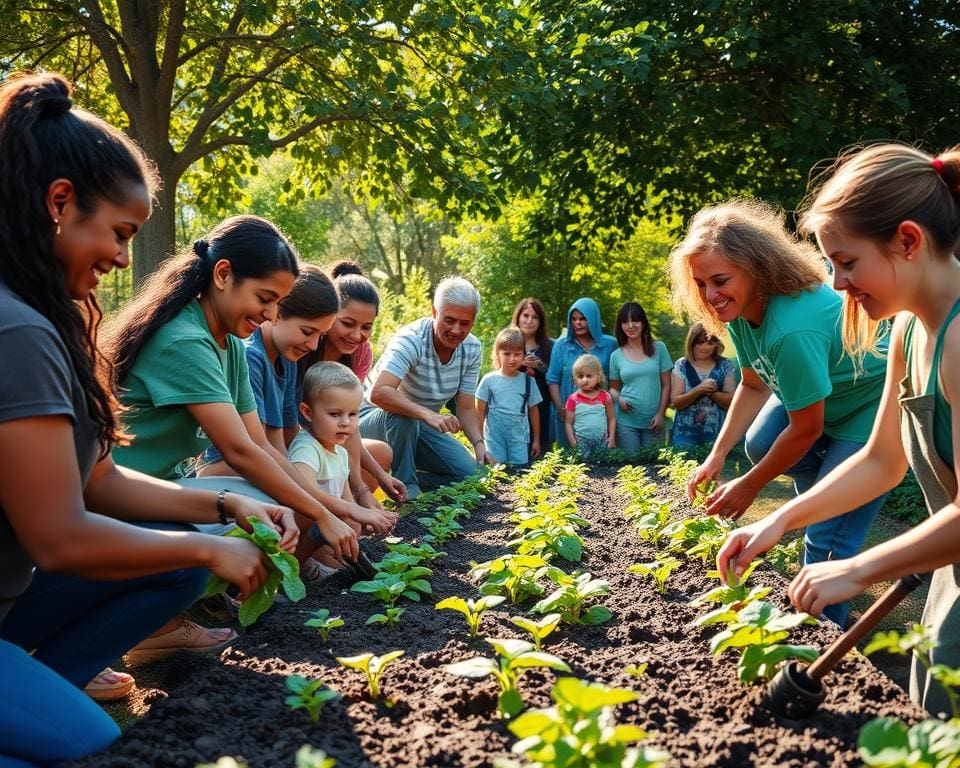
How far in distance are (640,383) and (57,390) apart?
7.27 metres

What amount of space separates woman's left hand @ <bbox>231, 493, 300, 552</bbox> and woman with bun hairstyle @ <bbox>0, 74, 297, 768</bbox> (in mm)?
256

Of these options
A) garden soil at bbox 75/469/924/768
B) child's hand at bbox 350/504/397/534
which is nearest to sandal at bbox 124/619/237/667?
garden soil at bbox 75/469/924/768

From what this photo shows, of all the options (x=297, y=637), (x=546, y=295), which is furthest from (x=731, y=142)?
(x=297, y=637)

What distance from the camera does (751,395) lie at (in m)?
4.24

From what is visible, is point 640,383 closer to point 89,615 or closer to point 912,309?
point 912,309

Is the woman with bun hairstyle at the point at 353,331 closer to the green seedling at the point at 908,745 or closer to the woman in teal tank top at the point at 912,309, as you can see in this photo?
the woman in teal tank top at the point at 912,309

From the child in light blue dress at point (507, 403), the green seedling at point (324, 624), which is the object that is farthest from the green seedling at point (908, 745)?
the child in light blue dress at point (507, 403)

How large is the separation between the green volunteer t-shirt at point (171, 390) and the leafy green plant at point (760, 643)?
1916mm

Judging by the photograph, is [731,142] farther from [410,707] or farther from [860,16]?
[410,707]

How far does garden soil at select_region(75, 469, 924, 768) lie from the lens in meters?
2.01

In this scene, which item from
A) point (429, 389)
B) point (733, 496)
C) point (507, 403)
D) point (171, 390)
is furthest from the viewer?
point (507, 403)

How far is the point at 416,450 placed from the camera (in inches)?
283

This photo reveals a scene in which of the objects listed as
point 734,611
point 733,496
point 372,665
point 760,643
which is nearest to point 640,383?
point 733,496

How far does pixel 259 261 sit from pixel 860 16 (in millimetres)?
8209
